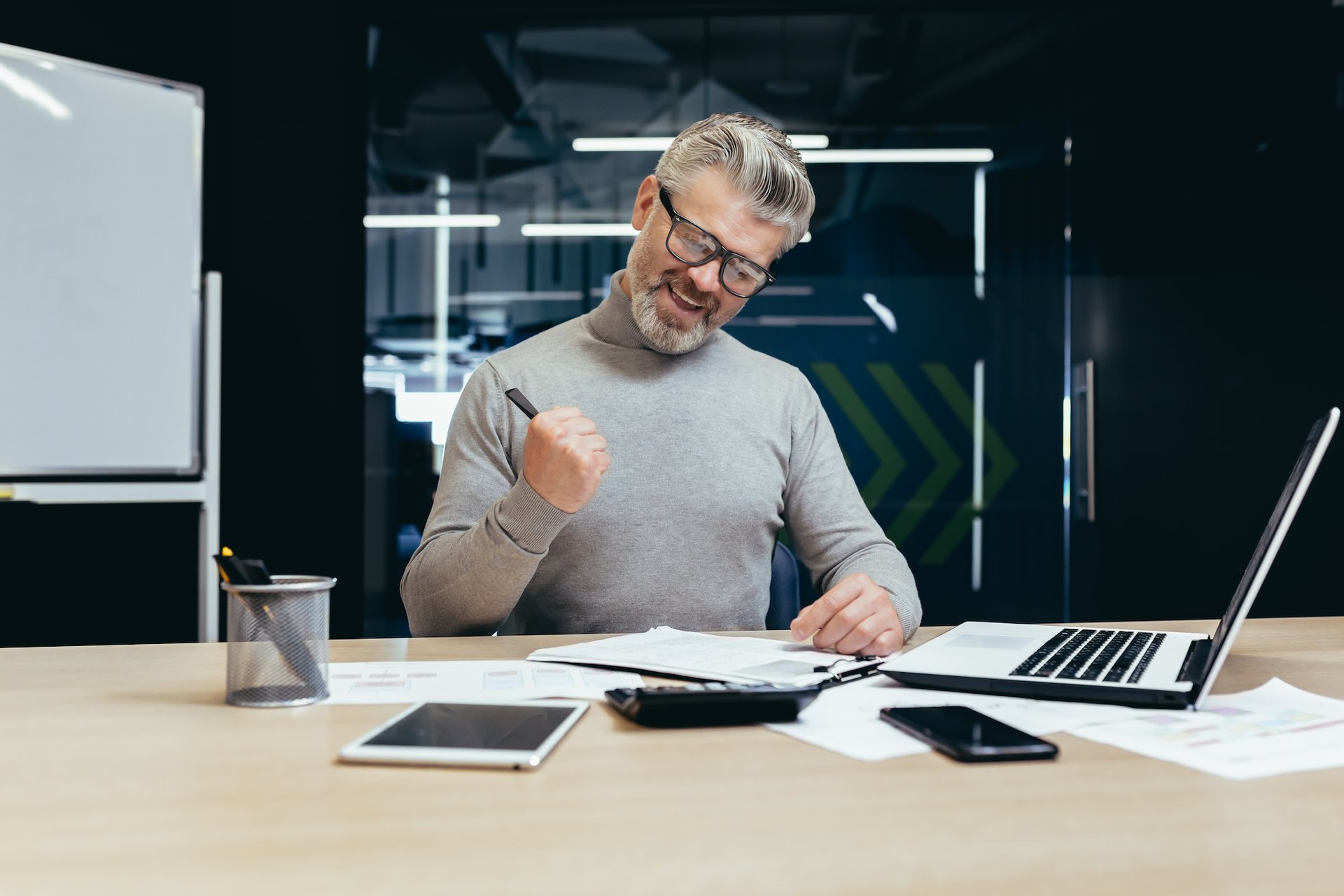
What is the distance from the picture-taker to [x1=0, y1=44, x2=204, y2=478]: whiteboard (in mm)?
2492

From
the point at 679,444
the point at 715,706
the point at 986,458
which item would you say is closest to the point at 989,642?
the point at 715,706

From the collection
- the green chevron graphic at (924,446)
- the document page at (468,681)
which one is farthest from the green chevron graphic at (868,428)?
the document page at (468,681)

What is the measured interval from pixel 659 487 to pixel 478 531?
1.37 feet

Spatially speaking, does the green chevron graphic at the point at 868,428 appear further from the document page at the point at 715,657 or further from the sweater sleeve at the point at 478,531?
the document page at the point at 715,657

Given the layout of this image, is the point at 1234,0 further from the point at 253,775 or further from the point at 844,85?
the point at 253,775

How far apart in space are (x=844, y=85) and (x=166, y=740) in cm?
355

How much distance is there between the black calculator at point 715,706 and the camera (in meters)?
0.80

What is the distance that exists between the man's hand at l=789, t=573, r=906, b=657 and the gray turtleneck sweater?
317mm

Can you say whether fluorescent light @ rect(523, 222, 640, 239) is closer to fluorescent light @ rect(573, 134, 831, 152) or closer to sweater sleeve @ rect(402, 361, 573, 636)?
fluorescent light @ rect(573, 134, 831, 152)

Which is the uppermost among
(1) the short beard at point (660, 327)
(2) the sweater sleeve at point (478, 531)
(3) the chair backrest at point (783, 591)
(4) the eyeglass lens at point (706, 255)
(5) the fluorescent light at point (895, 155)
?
(5) the fluorescent light at point (895, 155)

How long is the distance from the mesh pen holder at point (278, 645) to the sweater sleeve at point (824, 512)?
2.84 ft

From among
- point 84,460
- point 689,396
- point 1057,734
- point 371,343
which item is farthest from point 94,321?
point 1057,734

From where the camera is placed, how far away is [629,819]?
1.96ft

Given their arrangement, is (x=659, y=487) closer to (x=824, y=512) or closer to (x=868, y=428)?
(x=824, y=512)
